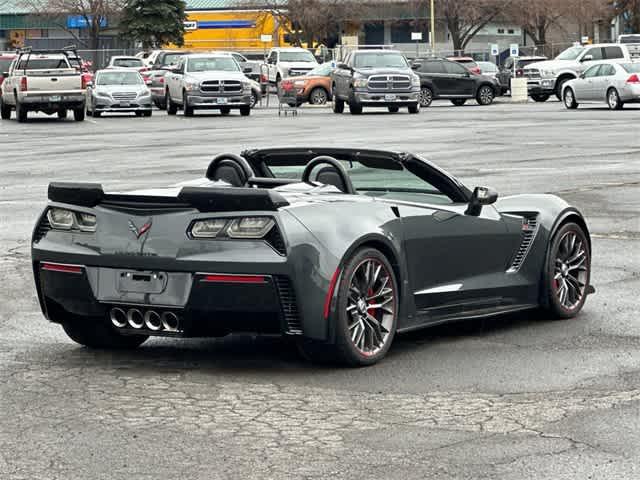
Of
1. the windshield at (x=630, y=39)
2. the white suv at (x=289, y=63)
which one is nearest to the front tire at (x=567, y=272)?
the white suv at (x=289, y=63)

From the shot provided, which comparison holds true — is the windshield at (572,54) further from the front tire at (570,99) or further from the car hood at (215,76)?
the car hood at (215,76)

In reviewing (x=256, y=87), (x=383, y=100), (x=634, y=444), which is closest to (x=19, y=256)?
(x=634, y=444)

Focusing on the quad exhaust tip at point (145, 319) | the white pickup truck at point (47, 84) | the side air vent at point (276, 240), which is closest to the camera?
the side air vent at point (276, 240)

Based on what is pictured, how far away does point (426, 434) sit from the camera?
6.54 metres

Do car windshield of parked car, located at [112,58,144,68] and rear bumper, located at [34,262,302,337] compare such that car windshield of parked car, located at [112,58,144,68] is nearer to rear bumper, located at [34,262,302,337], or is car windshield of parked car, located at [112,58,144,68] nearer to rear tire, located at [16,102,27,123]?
rear tire, located at [16,102,27,123]

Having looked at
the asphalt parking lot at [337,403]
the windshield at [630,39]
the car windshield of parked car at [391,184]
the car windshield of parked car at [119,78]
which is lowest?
the asphalt parking lot at [337,403]

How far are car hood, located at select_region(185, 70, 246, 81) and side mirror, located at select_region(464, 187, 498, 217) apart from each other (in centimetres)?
3555

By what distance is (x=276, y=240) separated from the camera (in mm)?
7621

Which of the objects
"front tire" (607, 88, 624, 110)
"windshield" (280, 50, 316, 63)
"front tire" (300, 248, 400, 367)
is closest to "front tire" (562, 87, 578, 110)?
"front tire" (607, 88, 624, 110)

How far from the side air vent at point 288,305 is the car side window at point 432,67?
148 feet

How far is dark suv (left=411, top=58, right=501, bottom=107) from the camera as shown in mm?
52000

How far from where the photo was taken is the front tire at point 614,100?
144 ft

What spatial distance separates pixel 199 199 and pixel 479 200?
1.94m

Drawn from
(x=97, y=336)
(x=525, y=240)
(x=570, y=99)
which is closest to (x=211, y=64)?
(x=570, y=99)
